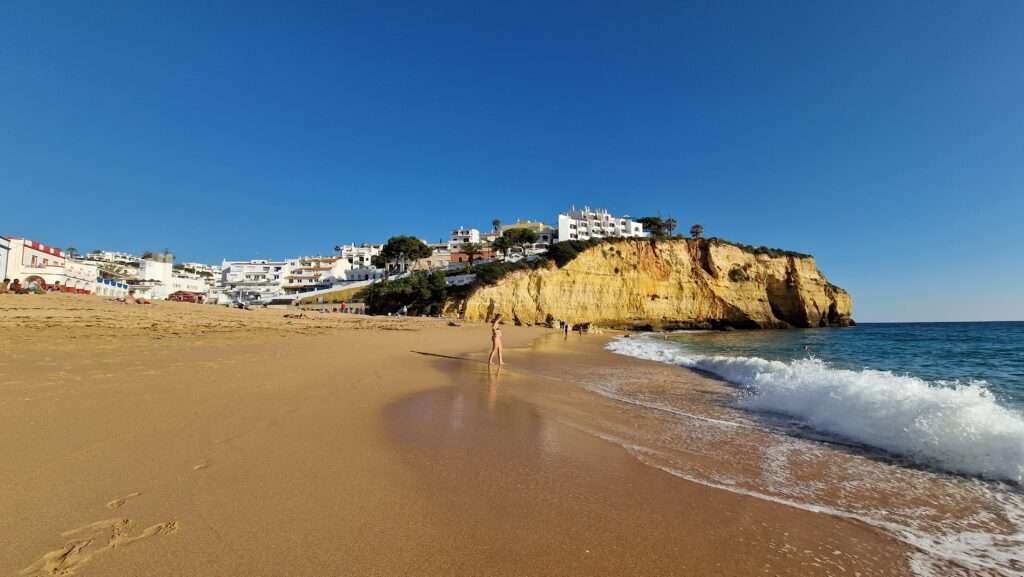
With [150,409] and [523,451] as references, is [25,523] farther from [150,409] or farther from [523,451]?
[523,451]

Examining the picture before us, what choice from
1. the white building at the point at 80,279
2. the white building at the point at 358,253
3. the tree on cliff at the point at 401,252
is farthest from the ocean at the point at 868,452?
the white building at the point at 358,253

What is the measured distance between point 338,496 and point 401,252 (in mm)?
60284

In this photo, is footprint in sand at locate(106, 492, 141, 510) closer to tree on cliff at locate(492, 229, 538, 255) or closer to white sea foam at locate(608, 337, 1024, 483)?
white sea foam at locate(608, 337, 1024, 483)

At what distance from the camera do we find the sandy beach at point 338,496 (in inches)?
90.4

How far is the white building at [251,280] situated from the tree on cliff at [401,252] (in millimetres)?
16180

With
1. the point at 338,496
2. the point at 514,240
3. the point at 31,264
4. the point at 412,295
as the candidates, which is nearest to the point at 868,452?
the point at 338,496

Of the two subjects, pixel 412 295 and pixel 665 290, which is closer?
pixel 412 295

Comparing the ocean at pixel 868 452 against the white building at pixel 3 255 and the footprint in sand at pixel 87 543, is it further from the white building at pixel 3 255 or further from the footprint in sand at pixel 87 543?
the white building at pixel 3 255

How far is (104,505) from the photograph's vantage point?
8.59 feet

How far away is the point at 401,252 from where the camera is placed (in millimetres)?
61094

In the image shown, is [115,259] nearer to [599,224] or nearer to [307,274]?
[307,274]

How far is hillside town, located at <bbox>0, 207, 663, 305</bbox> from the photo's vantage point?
4109cm

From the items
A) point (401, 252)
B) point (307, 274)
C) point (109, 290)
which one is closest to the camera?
point (109, 290)

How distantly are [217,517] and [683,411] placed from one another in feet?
21.9
